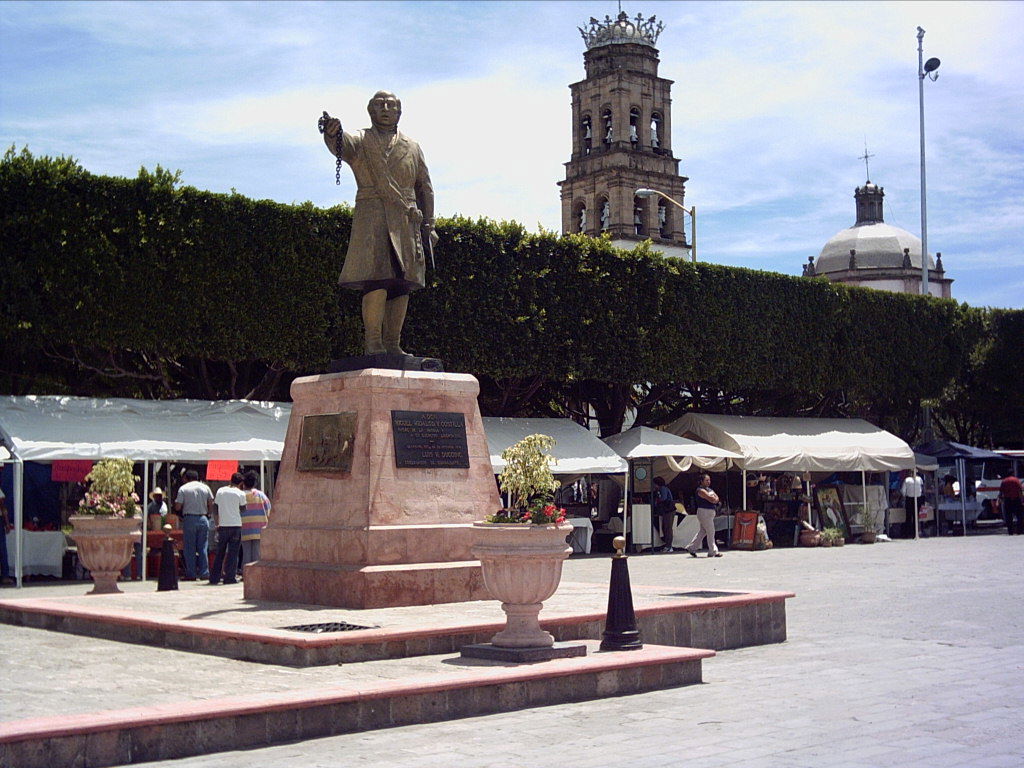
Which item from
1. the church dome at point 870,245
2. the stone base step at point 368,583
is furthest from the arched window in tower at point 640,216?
the stone base step at point 368,583

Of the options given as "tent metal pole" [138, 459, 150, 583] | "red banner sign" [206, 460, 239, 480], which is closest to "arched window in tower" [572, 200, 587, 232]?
"red banner sign" [206, 460, 239, 480]

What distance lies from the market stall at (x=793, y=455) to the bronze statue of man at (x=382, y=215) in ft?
54.4

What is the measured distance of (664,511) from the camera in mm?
27547

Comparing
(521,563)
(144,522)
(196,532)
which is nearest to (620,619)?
(521,563)

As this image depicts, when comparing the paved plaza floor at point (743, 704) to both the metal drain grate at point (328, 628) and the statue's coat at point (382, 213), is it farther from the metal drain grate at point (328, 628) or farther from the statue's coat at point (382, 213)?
the statue's coat at point (382, 213)

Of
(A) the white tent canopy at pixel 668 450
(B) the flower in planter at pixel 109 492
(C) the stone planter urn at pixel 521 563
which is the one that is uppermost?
(A) the white tent canopy at pixel 668 450

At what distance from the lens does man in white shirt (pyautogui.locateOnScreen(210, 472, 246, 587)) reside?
1769cm

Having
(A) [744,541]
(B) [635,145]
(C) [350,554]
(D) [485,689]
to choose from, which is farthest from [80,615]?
(B) [635,145]

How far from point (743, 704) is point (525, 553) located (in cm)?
180

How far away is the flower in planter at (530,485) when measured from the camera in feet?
30.1

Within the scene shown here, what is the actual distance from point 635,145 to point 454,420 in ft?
170

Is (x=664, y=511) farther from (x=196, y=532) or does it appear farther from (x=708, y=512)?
(x=196, y=532)

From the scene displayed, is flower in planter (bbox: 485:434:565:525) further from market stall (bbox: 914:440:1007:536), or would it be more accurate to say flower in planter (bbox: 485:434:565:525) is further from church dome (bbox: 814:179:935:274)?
church dome (bbox: 814:179:935:274)

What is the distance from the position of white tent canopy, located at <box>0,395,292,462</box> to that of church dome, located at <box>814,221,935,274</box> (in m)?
70.4
